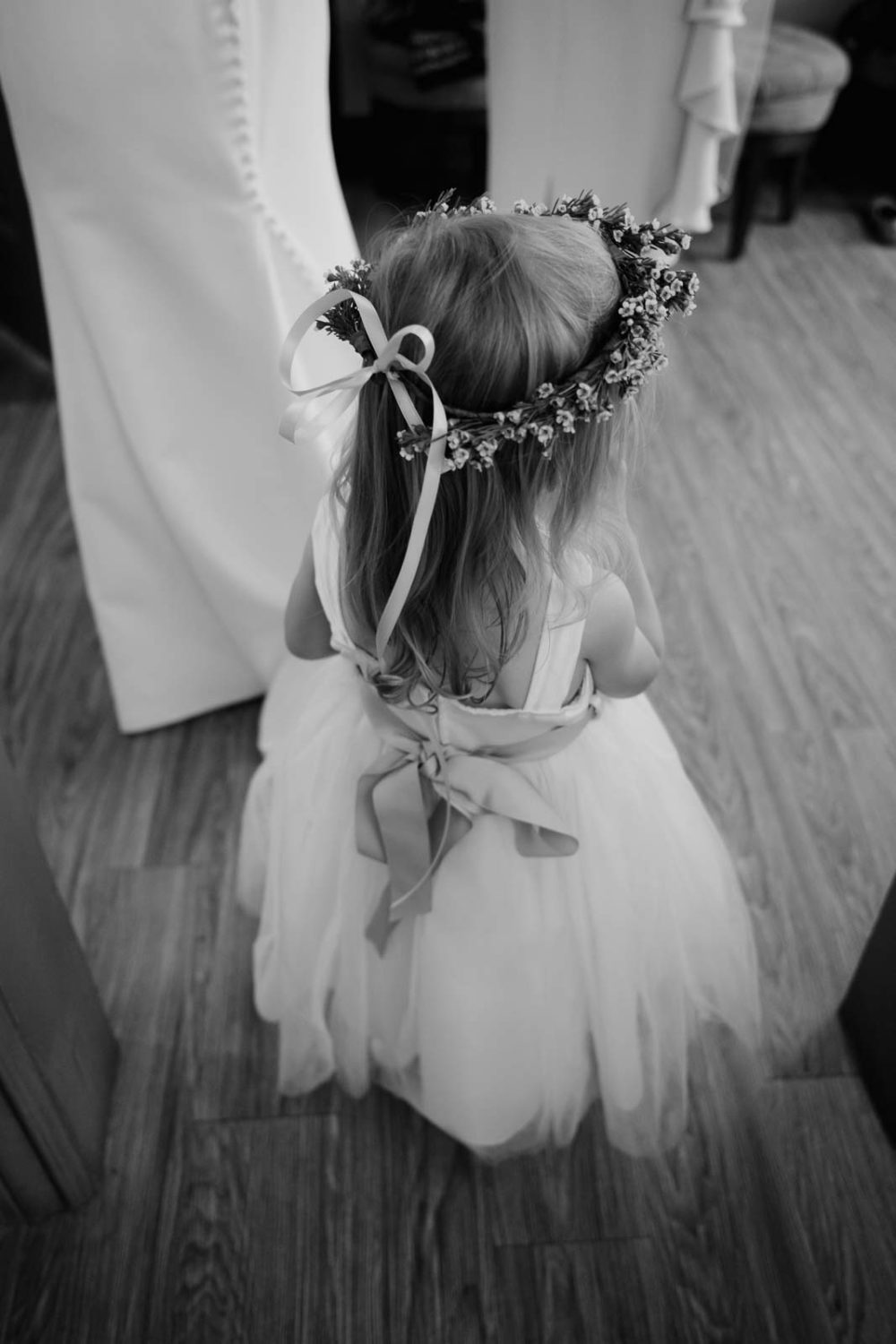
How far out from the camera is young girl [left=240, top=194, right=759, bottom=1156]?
0.75 metres

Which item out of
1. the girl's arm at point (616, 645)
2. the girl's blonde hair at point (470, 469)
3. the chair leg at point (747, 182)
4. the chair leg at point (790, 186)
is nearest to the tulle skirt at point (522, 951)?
the girl's arm at point (616, 645)

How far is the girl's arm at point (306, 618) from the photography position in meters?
1.06

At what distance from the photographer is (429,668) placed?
3.05 ft

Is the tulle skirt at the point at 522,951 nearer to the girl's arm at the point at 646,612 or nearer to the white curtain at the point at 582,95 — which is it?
the girl's arm at the point at 646,612

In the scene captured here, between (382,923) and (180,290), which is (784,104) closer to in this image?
(180,290)

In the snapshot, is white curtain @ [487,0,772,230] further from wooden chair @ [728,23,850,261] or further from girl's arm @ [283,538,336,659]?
girl's arm @ [283,538,336,659]

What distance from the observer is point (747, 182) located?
2926 millimetres

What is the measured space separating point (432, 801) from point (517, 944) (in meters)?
0.19

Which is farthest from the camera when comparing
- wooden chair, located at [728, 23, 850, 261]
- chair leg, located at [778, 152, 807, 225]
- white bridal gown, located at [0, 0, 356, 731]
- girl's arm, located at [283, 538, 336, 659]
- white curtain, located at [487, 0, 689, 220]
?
chair leg, located at [778, 152, 807, 225]

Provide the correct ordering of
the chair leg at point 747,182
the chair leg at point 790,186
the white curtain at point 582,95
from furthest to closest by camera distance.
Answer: the chair leg at point 790,186 → the chair leg at point 747,182 → the white curtain at point 582,95

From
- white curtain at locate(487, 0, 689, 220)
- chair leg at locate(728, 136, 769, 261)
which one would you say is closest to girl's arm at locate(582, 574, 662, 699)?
white curtain at locate(487, 0, 689, 220)

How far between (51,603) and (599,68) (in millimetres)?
1453

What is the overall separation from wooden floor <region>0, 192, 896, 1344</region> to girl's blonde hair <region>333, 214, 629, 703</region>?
0.66 meters

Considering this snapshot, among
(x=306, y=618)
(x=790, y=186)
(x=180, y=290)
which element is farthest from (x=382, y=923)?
(x=790, y=186)
